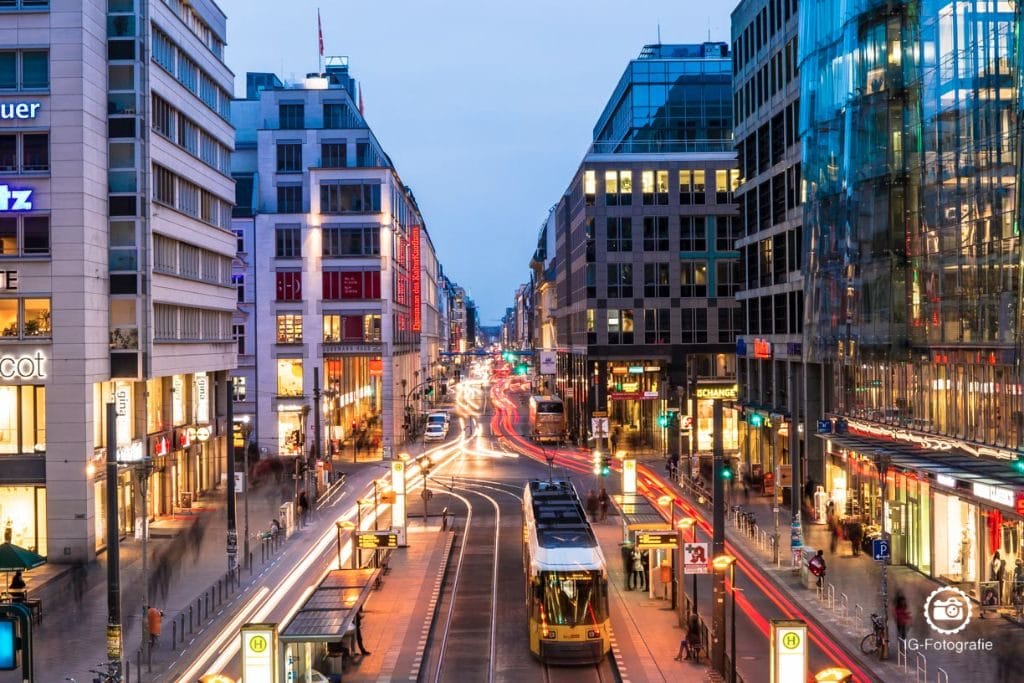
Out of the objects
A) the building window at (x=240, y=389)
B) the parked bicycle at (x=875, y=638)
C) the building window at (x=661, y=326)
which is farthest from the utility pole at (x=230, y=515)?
the building window at (x=661, y=326)

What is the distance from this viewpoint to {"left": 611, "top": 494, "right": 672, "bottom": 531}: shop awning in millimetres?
37550

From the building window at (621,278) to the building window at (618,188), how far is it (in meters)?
5.64

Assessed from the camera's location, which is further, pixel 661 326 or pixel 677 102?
pixel 677 102

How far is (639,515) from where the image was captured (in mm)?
41094

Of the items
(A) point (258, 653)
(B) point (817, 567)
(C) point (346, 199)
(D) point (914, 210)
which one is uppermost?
(C) point (346, 199)

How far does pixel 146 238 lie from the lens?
2048 inches

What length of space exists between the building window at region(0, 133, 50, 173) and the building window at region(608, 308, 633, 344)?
187 ft

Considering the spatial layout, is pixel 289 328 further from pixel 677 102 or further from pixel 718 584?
pixel 718 584

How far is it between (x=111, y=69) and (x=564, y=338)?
84.2 meters

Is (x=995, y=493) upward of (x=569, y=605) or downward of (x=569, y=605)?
upward

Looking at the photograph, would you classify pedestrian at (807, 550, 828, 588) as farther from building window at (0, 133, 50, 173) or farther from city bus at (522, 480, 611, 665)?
building window at (0, 133, 50, 173)

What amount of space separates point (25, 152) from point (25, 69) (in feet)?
11.9

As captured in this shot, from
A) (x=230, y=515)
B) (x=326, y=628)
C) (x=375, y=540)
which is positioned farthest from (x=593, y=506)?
(x=326, y=628)

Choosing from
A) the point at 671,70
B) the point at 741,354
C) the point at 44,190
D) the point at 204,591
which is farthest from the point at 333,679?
the point at 671,70
